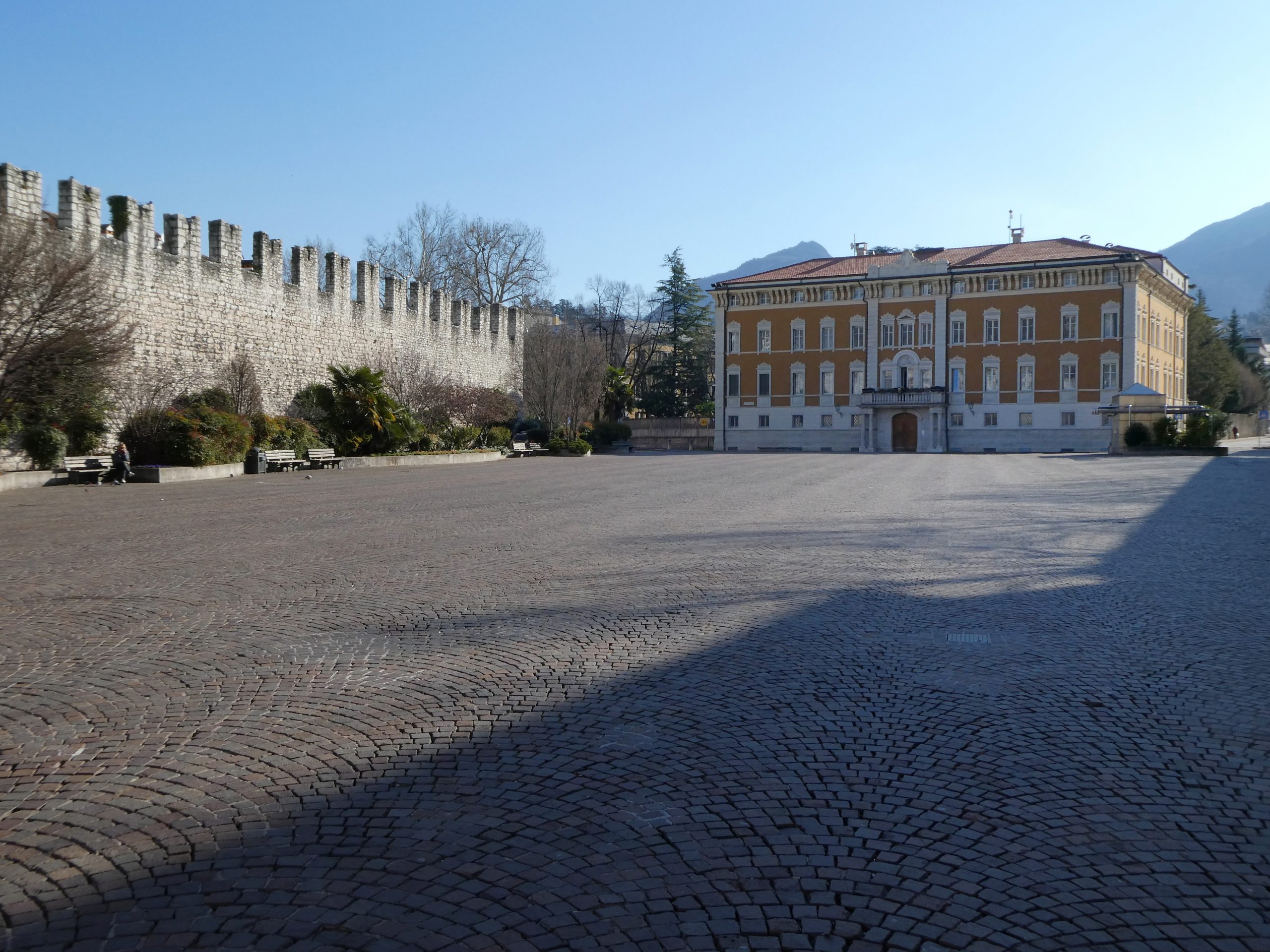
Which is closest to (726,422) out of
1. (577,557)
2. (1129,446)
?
(1129,446)

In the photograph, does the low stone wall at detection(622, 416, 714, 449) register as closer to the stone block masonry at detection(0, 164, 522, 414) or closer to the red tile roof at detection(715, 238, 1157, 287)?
the red tile roof at detection(715, 238, 1157, 287)

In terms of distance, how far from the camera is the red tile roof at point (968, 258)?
210 ft

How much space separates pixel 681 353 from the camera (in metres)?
81.3

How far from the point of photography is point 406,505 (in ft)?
57.0

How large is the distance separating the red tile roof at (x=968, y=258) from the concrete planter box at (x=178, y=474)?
48.9 metres

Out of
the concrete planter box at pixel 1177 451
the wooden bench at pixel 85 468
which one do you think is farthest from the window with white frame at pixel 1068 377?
the wooden bench at pixel 85 468

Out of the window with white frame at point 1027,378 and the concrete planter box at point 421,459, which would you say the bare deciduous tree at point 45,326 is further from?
the window with white frame at point 1027,378

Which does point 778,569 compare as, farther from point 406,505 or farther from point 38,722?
point 406,505

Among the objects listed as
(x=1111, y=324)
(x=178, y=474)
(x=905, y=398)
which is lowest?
(x=178, y=474)

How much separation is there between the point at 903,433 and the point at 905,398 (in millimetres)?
2379

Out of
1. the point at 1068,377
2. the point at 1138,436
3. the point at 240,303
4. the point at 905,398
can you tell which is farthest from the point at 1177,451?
the point at 240,303

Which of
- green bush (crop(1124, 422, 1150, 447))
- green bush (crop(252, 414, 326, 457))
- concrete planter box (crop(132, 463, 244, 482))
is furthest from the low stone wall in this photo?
concrete planter box (crop(132, 463, 244, 482))

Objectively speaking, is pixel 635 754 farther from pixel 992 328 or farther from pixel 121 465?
pixel 992 328

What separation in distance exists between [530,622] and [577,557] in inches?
134
